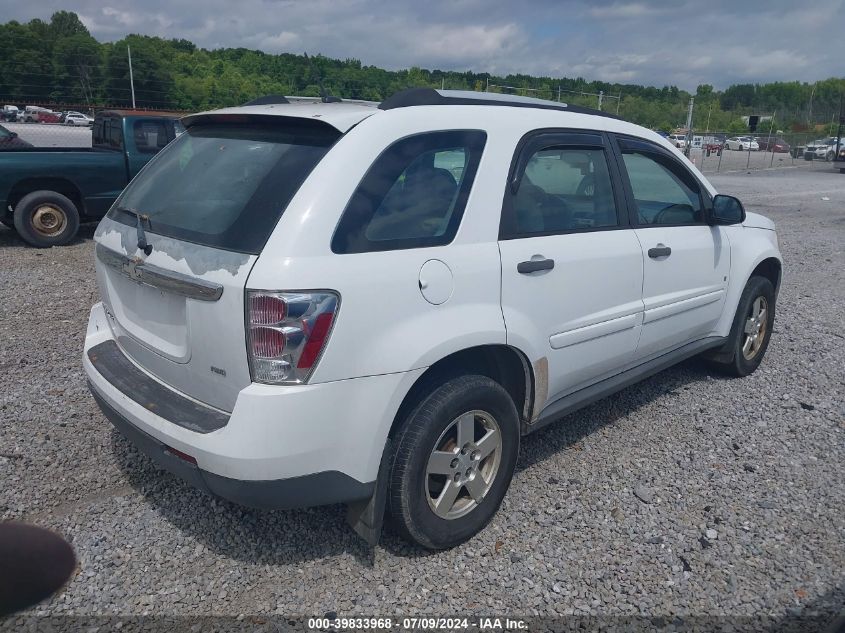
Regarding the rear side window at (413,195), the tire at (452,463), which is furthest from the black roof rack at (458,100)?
the tire at (452,463)

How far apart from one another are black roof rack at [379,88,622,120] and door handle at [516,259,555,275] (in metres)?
0.77

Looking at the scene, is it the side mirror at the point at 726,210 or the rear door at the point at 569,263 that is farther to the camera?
the side mirror at the point at 726,210

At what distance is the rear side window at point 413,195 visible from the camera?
255 cm

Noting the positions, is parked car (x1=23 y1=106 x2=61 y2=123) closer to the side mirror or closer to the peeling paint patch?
the side mirror

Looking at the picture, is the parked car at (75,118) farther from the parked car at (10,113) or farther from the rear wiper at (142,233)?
the rear wiper at (142,233)

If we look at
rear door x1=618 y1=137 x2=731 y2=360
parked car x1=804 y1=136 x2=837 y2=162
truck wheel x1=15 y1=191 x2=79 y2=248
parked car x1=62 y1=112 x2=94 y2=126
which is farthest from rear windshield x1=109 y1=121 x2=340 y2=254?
parked car x1=804 y1=136 x2=837 y2=162

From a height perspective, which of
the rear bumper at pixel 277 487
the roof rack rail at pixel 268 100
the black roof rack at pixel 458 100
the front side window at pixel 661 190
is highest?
the black roof rack at pixel 458 100

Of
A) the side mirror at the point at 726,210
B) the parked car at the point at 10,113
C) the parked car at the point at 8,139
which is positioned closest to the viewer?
the side mirror at the point at 726,210

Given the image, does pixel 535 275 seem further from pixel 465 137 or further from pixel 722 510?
pixel 722 510

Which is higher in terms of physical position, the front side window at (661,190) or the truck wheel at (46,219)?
the front side window at (661,190)

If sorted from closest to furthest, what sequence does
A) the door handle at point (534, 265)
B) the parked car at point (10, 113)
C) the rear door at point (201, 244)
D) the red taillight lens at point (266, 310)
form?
the red taillight lens at point (266, 310) → the rear door at point (201, 244) → the door handle at point (534, 265) → the parked car at point (10, 113)

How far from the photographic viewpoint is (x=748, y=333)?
502cm

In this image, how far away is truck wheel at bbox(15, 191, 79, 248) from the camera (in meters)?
8.98

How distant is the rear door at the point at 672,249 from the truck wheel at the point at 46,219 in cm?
793
